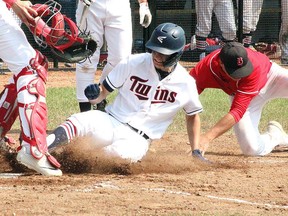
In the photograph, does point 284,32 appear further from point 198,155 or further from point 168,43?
point 168,43

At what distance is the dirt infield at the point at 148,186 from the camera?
530 cm

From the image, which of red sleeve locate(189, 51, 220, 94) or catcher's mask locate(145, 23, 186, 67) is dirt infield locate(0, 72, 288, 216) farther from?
catcher's mask locate(145, 23, 186, 67)

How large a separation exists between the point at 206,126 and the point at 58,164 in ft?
11.8

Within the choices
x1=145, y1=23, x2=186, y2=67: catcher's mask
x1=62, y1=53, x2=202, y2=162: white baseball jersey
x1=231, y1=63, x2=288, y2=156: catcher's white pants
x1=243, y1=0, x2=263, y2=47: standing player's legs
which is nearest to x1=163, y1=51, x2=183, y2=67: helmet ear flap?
x1=145, y1=23, x2=186, y2=67: catcher's mask

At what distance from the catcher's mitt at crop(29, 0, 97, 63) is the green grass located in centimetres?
272

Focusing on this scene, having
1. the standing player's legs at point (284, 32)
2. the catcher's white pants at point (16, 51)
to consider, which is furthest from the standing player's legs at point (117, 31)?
the standing player's legs at point (284, 32)

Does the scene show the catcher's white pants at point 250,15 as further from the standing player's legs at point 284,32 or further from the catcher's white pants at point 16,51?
the catcher's white pants at point 16,51

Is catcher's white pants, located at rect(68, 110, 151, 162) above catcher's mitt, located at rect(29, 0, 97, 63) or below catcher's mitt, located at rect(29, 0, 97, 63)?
below

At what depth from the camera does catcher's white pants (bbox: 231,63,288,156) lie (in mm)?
7953

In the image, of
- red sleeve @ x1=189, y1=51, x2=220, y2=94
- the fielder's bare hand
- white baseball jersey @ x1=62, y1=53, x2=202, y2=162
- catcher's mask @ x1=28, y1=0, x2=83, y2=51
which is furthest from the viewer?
red sleeve @ x1=189, y1=51, x2=220, y2=94

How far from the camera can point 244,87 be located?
764 cm

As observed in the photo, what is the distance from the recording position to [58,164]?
20.8 ft

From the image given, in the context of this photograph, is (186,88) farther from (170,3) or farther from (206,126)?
(170,3)

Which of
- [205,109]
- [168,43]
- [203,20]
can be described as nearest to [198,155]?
[168,43]
